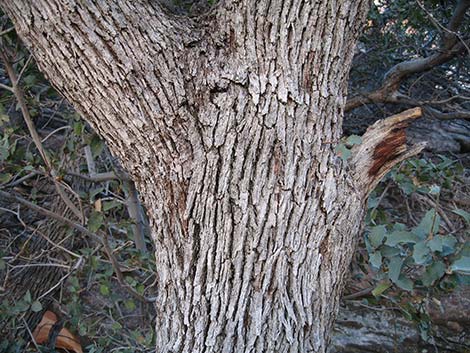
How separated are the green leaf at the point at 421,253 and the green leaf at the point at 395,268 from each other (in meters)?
0.13

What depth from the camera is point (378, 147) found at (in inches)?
49.6

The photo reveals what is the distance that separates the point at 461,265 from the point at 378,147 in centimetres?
35

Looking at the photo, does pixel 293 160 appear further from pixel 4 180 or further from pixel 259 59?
pixel 4 180

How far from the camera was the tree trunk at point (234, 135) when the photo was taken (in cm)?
114

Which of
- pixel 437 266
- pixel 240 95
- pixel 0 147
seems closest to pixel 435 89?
pixel 437 266

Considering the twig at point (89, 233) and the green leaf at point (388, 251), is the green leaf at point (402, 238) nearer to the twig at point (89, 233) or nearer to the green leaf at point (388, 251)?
the green leaf at point (388, 251)

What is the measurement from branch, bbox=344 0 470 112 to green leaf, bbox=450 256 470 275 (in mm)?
1576

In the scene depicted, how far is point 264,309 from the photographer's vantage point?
3.81 feet

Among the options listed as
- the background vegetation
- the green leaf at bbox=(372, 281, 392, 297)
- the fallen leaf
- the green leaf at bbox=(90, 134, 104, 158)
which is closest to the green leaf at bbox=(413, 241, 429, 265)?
the background vegetation

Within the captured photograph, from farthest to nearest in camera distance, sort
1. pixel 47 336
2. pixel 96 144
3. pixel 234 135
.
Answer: pixel 47 336 → pixel 96 144 → pixel 234 135

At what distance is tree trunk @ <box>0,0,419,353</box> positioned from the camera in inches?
45.1

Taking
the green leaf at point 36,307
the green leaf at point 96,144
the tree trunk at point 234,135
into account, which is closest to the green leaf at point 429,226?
the tree trunk at point 234,135

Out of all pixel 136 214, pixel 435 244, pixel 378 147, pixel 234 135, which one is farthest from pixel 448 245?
pixel 136 214

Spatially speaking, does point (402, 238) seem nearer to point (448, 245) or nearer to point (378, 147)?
point (448, 245)
